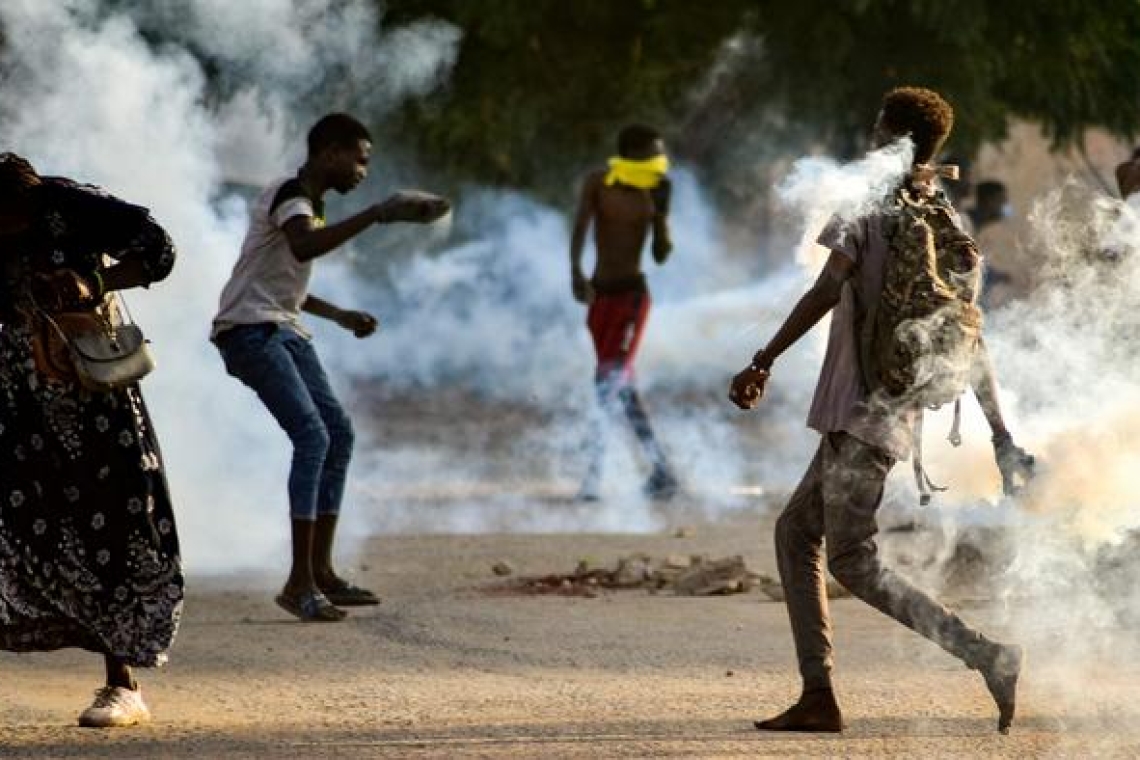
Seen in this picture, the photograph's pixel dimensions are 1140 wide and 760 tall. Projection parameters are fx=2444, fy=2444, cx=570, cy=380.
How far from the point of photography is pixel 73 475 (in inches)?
243

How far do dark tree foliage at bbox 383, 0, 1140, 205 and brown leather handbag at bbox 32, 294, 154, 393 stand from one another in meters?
10.7

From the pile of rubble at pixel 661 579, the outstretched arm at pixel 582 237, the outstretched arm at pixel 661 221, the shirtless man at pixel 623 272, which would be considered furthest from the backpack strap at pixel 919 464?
the outstretched arm at pixel 661 221

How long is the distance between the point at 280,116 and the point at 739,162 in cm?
836

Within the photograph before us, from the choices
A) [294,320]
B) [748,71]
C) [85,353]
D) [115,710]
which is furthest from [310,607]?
[748,71]

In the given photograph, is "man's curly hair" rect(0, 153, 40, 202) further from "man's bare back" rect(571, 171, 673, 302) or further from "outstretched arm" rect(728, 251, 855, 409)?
"man's bare back" rect(571, 171, 673, 302)

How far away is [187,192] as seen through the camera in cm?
1207

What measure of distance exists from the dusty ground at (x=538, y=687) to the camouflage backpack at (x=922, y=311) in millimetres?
891

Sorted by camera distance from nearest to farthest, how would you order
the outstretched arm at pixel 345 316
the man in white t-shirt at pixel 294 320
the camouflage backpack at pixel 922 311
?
1. the camouflage backpack at pixel 922 311
2. the man in white t-shirt at pixel 294 320
3. the outstretched arm at pixel 345 316

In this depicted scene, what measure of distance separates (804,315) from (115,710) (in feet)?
6.57

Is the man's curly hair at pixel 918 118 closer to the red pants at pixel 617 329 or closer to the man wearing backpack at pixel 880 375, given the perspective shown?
the man wearing backpack at pixel 880 375

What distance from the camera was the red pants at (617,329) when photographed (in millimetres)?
12688

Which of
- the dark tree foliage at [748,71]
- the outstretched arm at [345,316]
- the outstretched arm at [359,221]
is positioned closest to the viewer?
the outstretched arm at [359,221]

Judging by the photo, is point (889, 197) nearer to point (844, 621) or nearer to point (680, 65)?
point (844, 621)

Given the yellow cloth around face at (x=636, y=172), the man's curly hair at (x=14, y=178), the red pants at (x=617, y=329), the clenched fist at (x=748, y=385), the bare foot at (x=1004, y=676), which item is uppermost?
the yellow cloth around face at (x=636, y=172)
